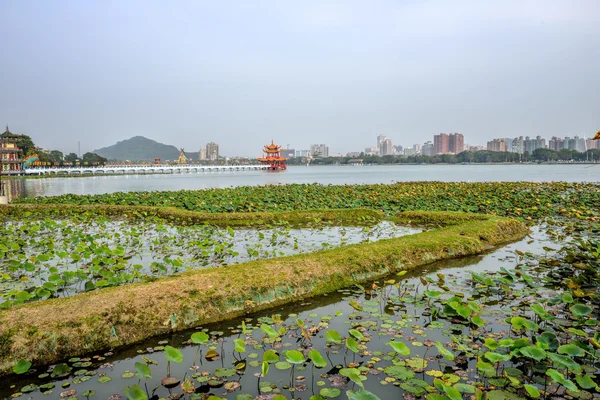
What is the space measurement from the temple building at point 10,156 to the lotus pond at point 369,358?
6415 centimetres

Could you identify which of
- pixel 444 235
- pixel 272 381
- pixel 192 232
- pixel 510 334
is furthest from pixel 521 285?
pixel 192 232

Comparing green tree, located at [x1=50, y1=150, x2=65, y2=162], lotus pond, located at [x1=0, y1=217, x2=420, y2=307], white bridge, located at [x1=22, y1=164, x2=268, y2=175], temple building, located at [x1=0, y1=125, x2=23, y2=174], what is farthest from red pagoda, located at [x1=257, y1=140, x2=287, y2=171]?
lotus pond, located at [x1=0, y1=217, x2=420, y2=307]

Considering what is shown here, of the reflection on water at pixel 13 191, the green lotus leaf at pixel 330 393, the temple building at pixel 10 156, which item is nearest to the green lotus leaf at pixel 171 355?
the green lotus leaf at pixel 330 393

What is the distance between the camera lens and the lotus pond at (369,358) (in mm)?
2717

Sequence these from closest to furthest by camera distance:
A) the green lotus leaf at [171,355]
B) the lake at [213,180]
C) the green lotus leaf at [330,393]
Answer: the green lotus leaf at [330,393] < the green lotus leaf at [171,355] < the lake at [213,180]

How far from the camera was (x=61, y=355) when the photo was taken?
3322 millimetres

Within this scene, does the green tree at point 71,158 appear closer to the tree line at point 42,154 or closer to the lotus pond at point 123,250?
the tree line at point 42,154

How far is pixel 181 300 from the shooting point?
4094mm

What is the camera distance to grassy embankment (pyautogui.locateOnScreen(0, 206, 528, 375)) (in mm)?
3343

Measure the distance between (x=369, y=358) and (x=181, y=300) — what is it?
2.03 meters

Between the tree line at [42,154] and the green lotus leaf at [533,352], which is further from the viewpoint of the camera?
the tree line at [42,154]

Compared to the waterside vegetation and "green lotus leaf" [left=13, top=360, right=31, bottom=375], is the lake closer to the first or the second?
the waterside vegetation

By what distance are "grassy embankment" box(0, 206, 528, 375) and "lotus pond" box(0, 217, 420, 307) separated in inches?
24.4

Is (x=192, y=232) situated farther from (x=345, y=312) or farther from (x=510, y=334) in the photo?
(x=510, y=334)
